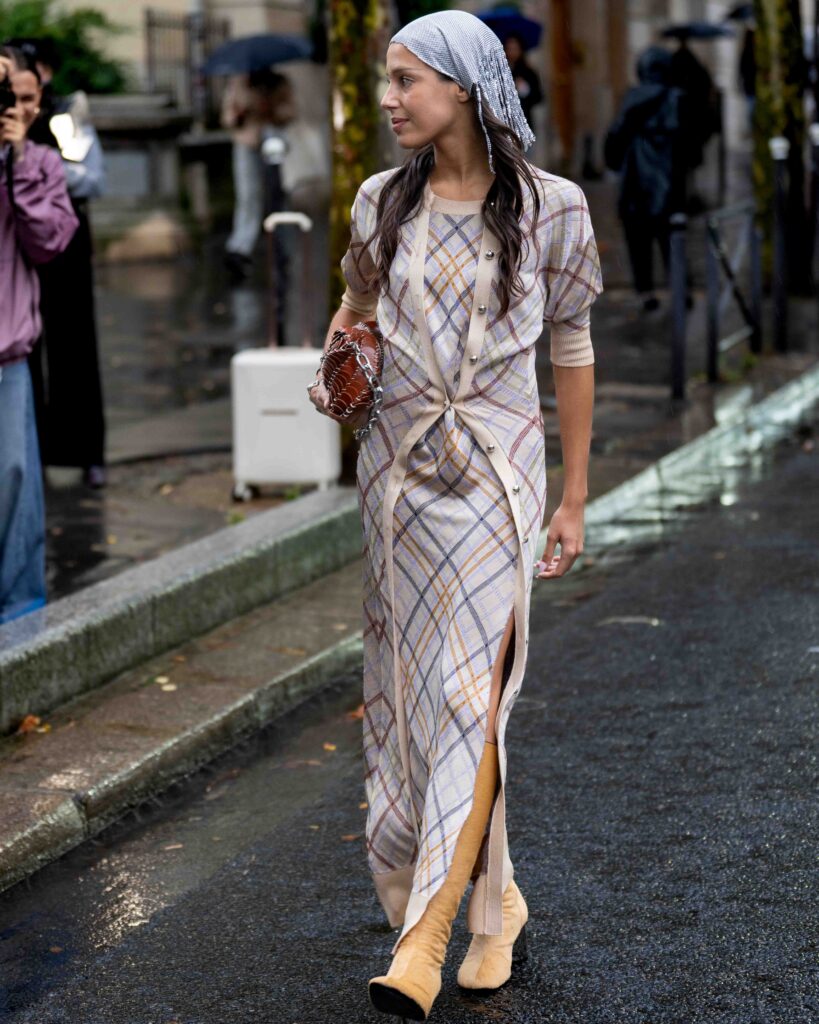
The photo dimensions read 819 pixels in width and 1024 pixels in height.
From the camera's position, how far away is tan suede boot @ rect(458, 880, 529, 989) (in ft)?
13.1

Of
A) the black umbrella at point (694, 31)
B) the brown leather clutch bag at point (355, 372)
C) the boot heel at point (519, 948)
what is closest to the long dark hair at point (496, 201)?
the brown leather clutch bag at point (355, 372)

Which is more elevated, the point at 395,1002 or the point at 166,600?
Answer: the point at 166,600

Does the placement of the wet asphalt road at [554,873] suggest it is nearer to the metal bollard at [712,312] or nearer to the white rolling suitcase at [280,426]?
the white rolling suitcase at [280,426]

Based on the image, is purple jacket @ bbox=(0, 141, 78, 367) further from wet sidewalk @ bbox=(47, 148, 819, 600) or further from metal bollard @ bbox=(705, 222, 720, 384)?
metal bollard @ bbox=(705, 222, 720, 384)

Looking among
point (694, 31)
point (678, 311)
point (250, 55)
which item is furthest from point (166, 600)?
point (694, 31)

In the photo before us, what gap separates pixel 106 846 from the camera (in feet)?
16.6

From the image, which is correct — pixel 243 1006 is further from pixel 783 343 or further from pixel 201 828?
pixel 783 343

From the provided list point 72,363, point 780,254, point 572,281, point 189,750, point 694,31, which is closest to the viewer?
point 572,281

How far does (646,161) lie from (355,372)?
1180cm

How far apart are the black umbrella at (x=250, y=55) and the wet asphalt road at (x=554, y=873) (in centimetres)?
1334

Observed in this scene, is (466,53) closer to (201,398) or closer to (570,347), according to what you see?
(570,347)

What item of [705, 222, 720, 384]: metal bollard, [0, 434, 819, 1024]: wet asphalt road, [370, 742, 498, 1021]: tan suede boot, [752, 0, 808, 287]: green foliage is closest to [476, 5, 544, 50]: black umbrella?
[752, 0, 808, 287]: green foliage

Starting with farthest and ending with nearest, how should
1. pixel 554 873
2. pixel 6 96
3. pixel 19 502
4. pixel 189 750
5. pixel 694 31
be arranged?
pixel 694 31
pixel 19 502
pixel 6 96
pixel 189 750
pixel 554 873

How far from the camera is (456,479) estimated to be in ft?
12.4
